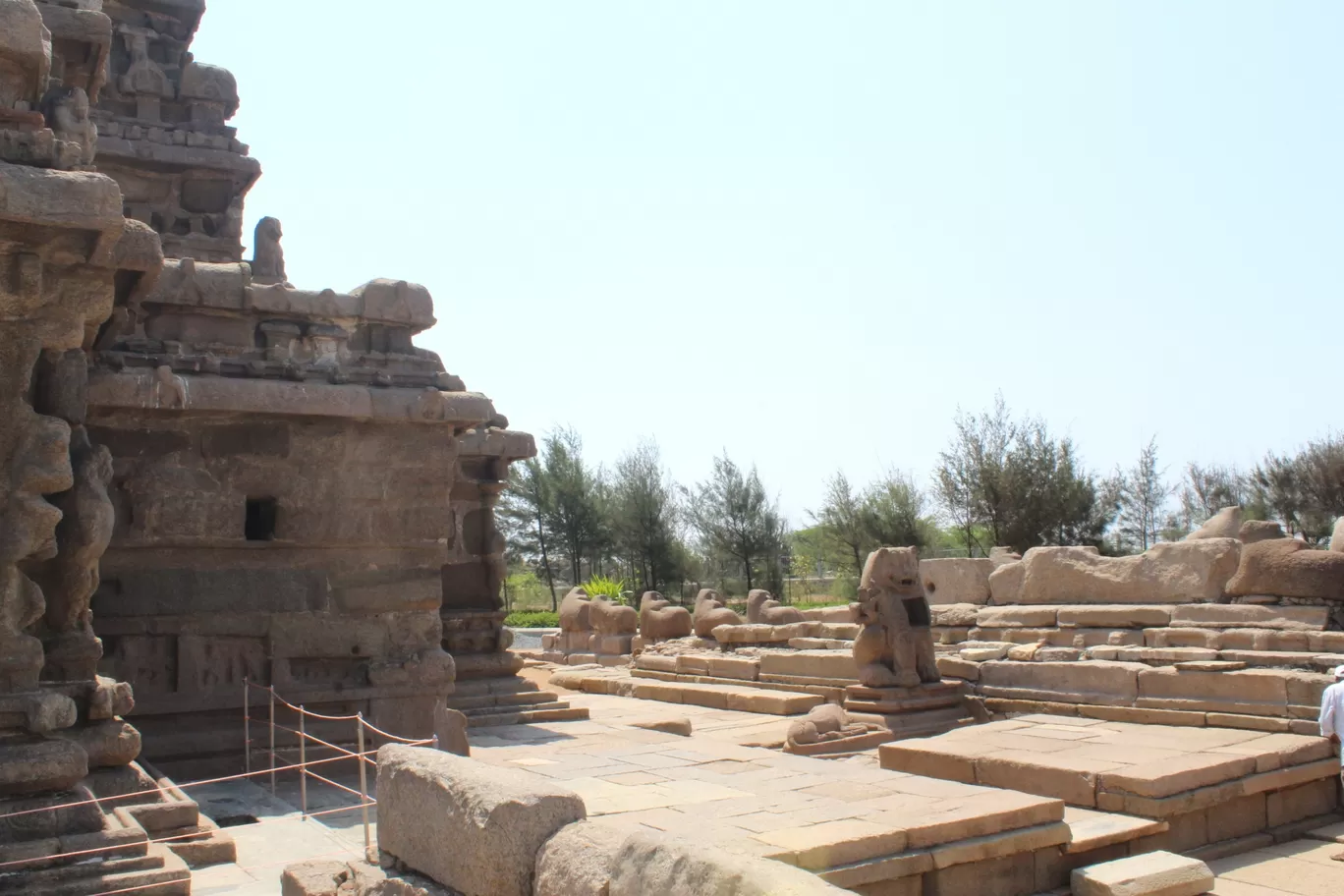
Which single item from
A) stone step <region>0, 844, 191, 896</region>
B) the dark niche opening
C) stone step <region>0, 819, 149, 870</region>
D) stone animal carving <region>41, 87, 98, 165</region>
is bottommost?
stone step <region>0, 844, 191, 896</region>

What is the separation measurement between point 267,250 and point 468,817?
6953 mm

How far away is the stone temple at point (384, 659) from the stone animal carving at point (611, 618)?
254 inches

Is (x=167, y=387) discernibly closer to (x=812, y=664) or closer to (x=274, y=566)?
(x=274, y=566)

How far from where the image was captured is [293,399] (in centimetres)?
655

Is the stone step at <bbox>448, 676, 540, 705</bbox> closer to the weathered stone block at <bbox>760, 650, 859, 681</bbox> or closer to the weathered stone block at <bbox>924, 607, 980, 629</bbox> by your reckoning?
the weathered stone block at <bbox>760, 650, 859, 681</bbox>

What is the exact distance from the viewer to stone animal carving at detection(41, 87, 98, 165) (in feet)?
17.1

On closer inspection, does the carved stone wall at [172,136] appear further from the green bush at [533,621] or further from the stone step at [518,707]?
the green bush at [533,621]

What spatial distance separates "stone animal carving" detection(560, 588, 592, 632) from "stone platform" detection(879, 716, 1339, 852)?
1134 cm

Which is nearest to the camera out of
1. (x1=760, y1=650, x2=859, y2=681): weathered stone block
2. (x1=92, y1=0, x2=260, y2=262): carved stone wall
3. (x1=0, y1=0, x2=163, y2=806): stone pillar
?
(x1=0, y1=0, x2=163, y2=806): stone pillar

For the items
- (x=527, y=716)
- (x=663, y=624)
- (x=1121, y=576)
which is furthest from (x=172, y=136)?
(x=1121, y=576)

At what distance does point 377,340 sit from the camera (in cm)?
743

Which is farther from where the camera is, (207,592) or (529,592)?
(529,592)

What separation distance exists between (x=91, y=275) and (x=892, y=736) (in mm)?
7210

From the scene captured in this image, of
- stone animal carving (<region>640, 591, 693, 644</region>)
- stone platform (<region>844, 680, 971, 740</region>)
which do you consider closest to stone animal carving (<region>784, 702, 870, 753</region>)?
stone platform (<region>844, 680, 971, 740</region>)
